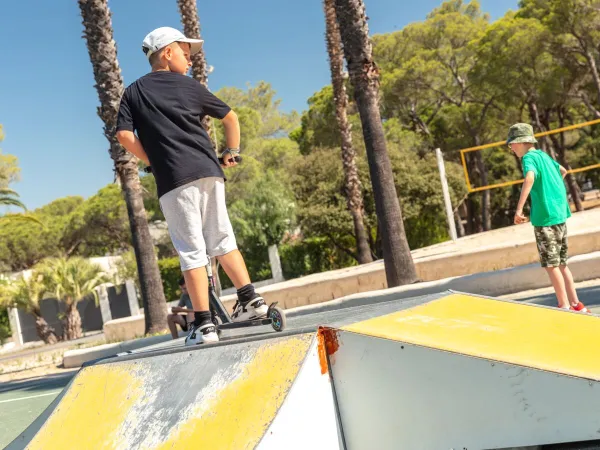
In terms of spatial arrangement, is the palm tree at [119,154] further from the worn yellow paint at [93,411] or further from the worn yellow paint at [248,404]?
the worn yellow paint at [248,404]

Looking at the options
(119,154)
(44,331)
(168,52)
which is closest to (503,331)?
(168,52)

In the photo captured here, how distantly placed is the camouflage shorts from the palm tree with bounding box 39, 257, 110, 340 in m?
21.4

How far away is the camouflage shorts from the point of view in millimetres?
5938

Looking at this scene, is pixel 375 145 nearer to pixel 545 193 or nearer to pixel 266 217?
pixel 545 193

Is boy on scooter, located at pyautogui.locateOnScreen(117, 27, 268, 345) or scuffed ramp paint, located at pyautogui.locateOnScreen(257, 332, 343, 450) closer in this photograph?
scuffed ramp paint, located at pyautogui.locateOnScreen(257, 332, 343, 450)

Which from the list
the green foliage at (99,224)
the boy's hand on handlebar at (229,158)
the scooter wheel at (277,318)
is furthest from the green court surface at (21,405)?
the green foliage at (99,224)

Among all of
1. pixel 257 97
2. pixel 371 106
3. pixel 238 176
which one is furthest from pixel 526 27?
pixel 257 97

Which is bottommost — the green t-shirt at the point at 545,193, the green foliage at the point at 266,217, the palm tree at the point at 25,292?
the green t-shirt at the point at 545,193

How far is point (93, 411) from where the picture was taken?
3201 mm

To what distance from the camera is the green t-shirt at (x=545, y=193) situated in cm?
597

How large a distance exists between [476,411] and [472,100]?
36.6 metres

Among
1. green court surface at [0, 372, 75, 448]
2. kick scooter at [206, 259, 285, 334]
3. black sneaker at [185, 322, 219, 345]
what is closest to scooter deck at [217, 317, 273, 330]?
kick scooter at [206, 259, 285, 334]

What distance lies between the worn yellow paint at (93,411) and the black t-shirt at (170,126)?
1063mm

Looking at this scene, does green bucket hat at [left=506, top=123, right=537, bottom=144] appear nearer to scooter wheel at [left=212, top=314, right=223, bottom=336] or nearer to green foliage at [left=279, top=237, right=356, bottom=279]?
scooter wheel at [left=212, top=314, right=223, bottom=336]
